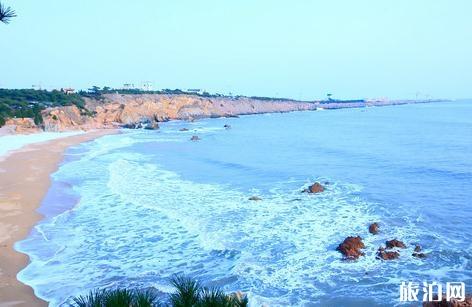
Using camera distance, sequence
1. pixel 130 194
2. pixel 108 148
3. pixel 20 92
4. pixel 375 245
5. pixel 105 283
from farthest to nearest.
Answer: pixel 20 92
pixel 108 148
pixel 130 194
pixel 375 245
pixel 105 283

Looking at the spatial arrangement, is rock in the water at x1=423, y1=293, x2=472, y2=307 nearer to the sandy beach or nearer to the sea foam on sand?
the sandy beach

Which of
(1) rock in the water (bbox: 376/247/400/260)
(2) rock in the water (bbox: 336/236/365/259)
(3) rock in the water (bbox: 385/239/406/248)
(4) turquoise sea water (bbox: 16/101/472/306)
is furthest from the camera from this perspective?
(3) rock in the water (bbox: 385/239/406/248)

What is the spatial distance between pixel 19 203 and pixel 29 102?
57.6 metres

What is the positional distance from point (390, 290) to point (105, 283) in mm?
6363

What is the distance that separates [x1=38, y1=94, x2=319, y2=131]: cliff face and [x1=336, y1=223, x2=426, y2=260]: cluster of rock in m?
55.7

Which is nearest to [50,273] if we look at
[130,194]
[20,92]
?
[130,194]

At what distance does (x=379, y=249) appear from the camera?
37.7 feet

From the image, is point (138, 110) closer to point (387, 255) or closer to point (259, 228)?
point (259, 228)

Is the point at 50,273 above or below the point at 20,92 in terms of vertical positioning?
below

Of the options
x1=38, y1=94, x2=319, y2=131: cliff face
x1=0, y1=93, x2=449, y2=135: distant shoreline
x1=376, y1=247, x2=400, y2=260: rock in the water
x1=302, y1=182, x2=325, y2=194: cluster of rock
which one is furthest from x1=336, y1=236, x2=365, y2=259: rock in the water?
x1=38, y1=94, x2=319, y2=131: cliff face

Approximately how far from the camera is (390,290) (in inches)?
363

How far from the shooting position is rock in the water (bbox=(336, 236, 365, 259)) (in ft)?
37.1

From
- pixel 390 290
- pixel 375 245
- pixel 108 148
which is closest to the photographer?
pixel 390 290

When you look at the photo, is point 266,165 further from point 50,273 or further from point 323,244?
point 50,273
